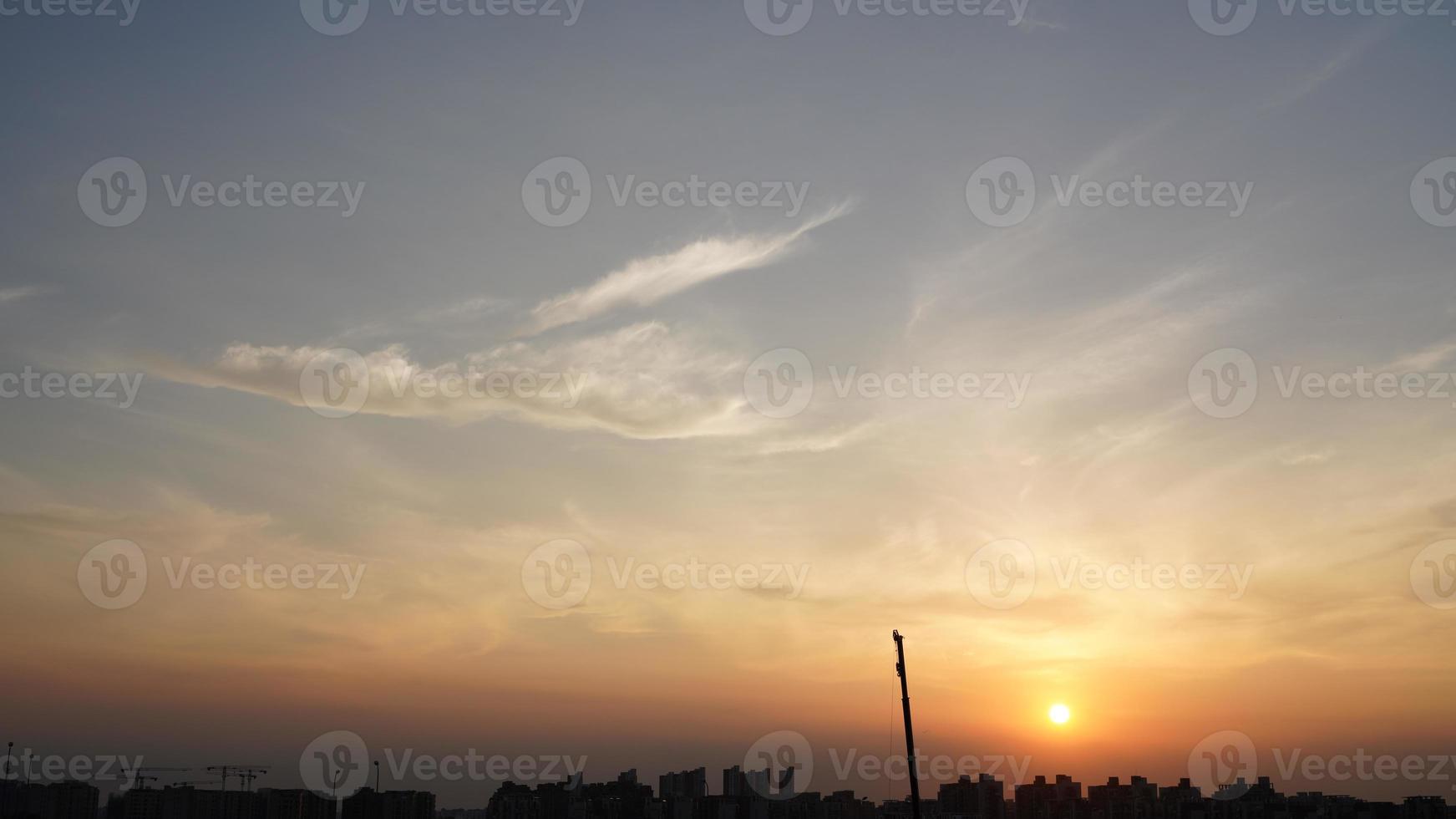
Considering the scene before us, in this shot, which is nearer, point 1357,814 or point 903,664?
point 903,664

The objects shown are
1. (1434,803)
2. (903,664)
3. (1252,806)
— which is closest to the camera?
(903,664)

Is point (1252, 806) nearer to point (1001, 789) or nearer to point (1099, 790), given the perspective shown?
point (1099, 790)

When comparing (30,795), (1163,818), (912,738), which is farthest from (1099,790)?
(30,795)

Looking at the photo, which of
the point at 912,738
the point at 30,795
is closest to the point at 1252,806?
the point at 912,738

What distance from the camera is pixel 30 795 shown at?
617ft

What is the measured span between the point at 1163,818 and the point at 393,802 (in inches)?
5591

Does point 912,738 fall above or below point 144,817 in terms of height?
above

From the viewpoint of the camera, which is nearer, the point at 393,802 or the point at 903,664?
the point at 903,664

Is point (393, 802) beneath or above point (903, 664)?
beneath

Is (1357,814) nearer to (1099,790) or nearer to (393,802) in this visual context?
(1099,790)

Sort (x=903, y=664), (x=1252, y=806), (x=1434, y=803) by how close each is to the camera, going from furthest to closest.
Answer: (x=1252, y=806), (x=1434, y=803), (x=903, y=664)

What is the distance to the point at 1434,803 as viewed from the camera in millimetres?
177000

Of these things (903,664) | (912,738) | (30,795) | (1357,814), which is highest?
(903,664)

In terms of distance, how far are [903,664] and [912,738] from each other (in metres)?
2.86
